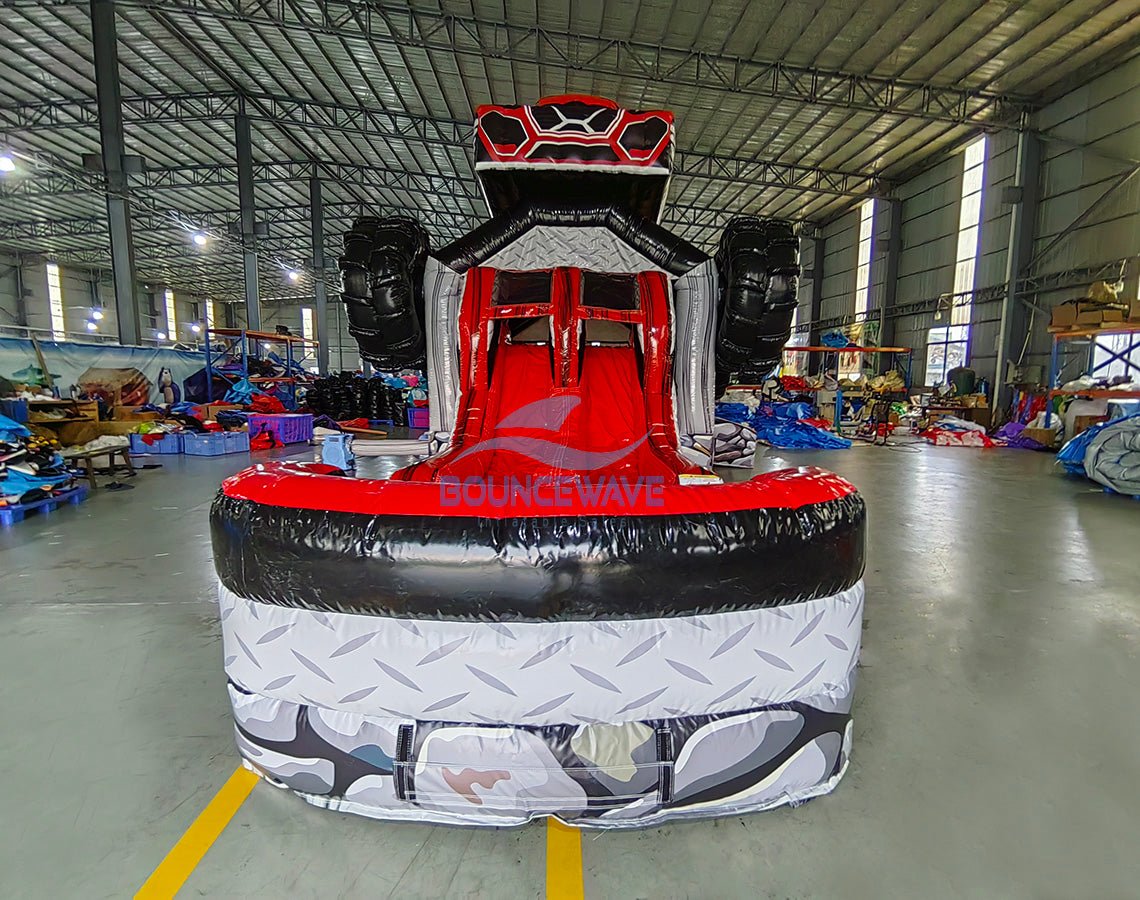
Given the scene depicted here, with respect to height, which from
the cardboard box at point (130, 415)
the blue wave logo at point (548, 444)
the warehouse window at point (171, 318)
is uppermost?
the warehouse window at point (171, 318)

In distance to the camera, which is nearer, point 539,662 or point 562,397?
point 539,662

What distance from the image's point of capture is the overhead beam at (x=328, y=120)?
472 inches

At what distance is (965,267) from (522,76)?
1096cm

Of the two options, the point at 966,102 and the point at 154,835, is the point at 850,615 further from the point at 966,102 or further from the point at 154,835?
the point at 966,102

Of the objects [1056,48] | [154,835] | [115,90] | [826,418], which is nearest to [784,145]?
[1056,48]

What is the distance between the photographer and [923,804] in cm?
150

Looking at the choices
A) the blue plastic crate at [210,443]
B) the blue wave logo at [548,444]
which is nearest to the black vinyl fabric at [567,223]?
the blue wave logo at [548,444]

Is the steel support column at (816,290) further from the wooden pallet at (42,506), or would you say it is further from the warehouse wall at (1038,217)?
the wooden pallet at (42,506)

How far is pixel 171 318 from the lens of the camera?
2973cm

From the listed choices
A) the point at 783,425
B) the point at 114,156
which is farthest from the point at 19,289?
the point at 783,425

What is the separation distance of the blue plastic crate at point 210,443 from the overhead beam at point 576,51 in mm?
6042

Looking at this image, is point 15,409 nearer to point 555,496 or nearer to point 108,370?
point 108,370

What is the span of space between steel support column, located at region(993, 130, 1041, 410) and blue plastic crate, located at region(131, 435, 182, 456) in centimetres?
1461

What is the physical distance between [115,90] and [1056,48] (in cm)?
1504
